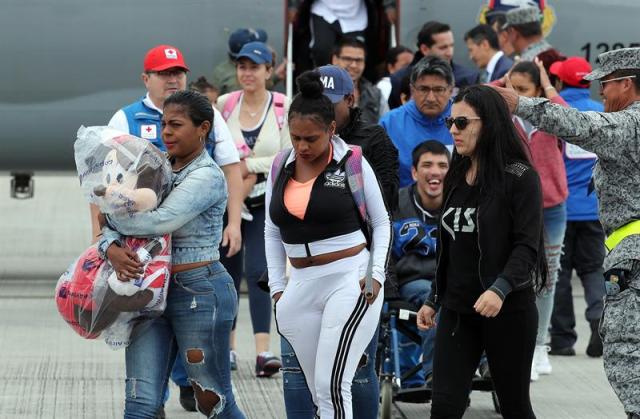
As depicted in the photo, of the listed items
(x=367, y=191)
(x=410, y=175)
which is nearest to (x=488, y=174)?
(x=367, y=191)

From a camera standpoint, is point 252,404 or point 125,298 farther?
point 252,404

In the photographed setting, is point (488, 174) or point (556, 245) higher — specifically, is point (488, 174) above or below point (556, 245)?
above

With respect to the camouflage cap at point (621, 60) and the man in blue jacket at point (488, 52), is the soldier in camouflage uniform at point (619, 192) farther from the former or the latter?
the man in blue jacket at point (488, 52)

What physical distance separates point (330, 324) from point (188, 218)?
2.24 ft

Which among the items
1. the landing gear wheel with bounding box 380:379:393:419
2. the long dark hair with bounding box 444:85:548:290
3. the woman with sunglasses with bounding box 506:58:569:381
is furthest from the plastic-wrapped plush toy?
the woman with sunglasses with bounding box 506:58:569:381

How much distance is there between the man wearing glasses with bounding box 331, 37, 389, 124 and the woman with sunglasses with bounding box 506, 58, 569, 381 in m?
0.93

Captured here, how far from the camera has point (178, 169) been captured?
211 inches

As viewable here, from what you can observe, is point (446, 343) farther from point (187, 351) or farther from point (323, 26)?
point (323, 26)

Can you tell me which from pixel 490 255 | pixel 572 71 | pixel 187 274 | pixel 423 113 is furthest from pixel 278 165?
pixel 572 71

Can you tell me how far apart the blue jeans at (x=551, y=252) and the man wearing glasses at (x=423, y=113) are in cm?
90

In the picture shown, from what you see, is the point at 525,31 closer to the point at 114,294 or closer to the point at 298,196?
the point at 298,196

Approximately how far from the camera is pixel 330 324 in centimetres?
505

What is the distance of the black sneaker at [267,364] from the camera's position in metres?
7.54

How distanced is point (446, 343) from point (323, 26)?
18.7 feet
